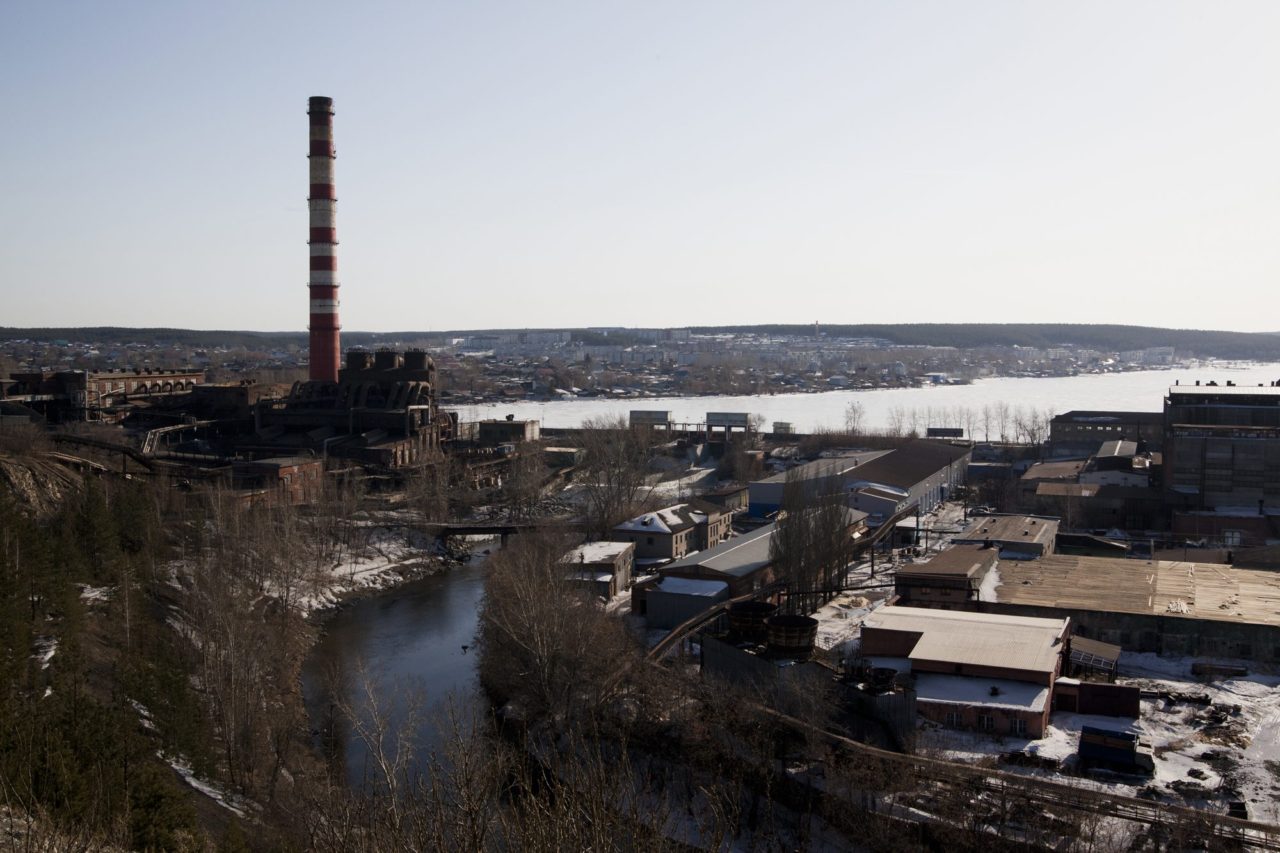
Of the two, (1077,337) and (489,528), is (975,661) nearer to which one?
(489,528)

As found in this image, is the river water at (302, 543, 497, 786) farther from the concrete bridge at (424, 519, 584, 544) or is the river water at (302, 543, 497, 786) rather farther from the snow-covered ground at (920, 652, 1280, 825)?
the snow-covered ground at (920, 652, 1280, 825)

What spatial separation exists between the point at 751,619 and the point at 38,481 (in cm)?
Answer: 1138

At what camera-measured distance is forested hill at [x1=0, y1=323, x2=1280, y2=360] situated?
98.8 metres

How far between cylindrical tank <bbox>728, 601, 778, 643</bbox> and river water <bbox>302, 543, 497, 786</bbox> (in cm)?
290

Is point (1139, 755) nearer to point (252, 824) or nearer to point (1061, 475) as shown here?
point (252, 824)

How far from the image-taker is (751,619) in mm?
11602

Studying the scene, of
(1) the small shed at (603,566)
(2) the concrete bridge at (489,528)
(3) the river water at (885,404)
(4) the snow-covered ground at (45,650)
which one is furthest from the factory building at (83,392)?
(4) the snow-covered ground at (45,650)

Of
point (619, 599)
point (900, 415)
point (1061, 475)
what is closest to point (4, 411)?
point (619, 599)

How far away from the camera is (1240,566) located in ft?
51.6

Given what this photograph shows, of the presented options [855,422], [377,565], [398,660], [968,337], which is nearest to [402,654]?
[398,660]

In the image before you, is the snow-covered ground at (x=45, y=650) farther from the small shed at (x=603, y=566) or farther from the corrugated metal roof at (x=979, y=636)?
the corrugated metal roof at (x=979, y=636)

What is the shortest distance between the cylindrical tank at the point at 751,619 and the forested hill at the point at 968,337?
309ft

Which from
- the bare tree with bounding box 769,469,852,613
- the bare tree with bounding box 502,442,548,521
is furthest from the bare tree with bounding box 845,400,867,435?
the bare tree with bounding box 769,469,852,613

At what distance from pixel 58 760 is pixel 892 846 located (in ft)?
18.4
